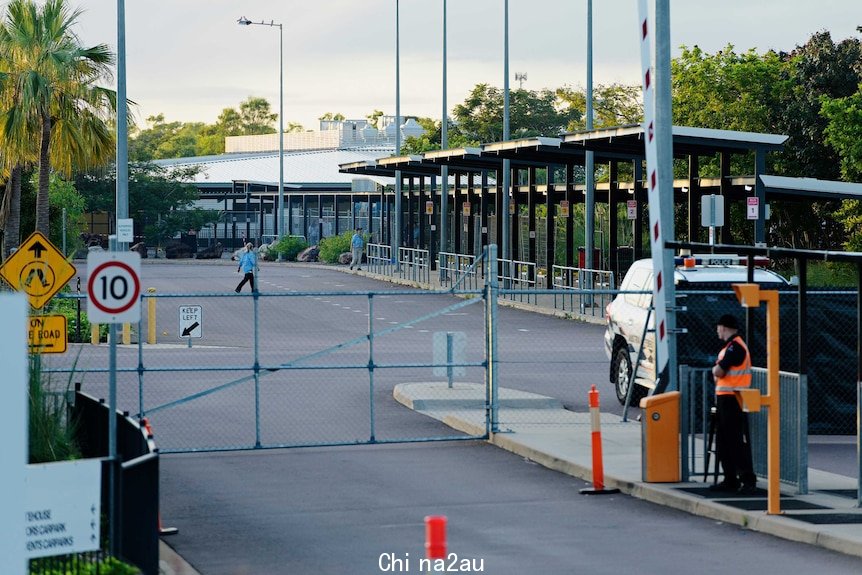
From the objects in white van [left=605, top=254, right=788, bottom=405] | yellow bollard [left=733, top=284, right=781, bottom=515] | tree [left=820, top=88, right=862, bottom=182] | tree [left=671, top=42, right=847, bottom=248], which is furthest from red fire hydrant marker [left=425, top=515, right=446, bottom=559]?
tree [left=671, top=42, right=847, bottom=248]

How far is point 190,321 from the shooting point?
25969 millimetres

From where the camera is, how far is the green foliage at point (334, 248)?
250ft

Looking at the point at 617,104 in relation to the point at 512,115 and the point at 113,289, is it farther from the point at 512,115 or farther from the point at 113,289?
the point at 113,289

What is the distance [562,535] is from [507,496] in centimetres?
201

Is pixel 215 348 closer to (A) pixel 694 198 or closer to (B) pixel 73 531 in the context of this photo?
(A) pixel 694 198

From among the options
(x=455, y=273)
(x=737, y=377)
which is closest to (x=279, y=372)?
(x=737, y=377)

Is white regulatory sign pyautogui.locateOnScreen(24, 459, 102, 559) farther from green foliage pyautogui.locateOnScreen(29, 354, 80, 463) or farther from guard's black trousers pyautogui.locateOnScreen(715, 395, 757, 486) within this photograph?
guard's black trousers pyautogui.locateOnScreen(715, 395, 757, 486)

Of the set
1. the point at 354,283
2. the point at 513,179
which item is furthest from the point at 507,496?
the point at 354,283

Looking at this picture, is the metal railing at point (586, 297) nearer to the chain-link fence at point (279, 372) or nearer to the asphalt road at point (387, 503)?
the chain-link fence at point (279, 372)

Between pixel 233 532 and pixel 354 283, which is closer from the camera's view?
pixel 233 532

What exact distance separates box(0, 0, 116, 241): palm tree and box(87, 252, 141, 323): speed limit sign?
24028 mm

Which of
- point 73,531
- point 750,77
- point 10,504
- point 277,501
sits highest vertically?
point 750,77

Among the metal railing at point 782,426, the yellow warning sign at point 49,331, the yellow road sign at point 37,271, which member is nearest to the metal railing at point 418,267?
the yellow road sign at point 37,271

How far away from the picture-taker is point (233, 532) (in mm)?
12414
